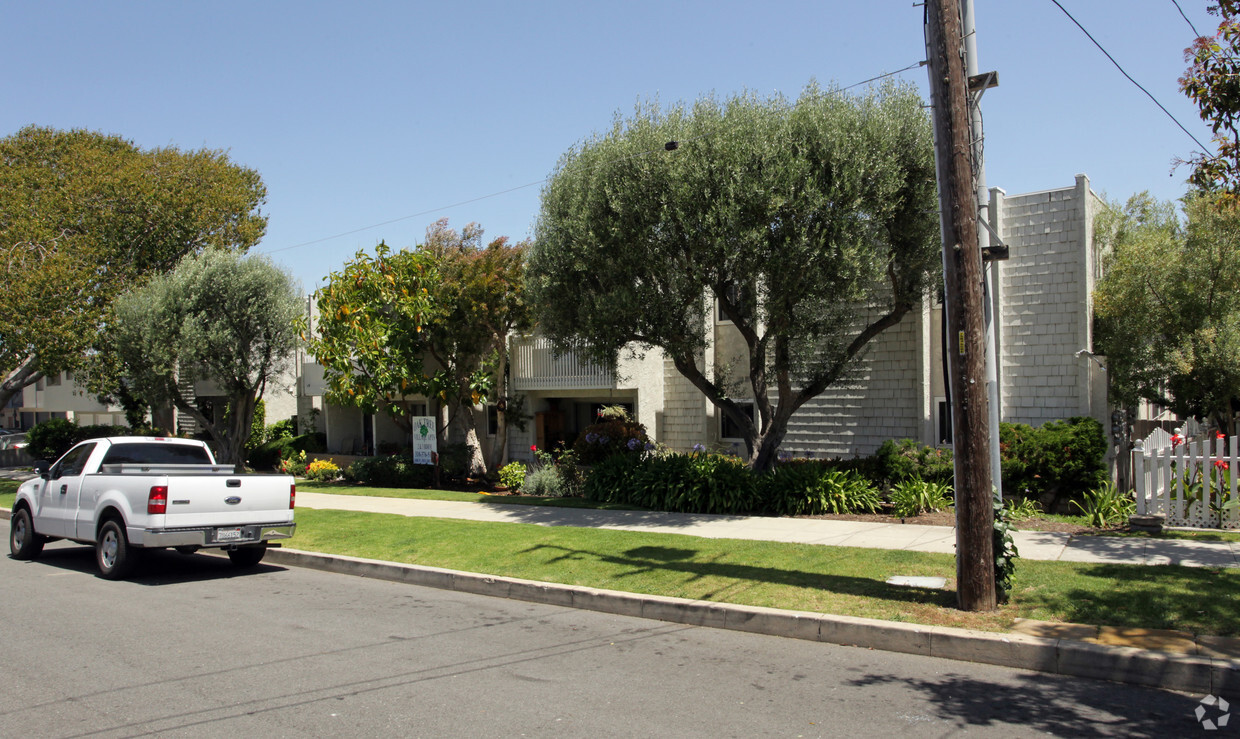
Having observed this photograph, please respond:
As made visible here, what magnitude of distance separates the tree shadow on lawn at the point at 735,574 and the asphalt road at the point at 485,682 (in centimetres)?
104

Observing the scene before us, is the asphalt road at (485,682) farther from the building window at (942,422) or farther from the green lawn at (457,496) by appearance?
the building window at (942,422)

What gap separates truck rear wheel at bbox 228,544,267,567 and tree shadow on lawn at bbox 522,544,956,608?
3678mm

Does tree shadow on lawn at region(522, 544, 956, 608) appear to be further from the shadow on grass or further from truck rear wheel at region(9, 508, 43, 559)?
truck rear wheel at region(9, 508, 43, 559)

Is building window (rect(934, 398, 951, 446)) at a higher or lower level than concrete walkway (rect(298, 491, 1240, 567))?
higher

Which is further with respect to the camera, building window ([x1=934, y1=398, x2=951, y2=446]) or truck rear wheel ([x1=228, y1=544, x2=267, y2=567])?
building window ([x1=934, y1=398, x2=951, y2=446])

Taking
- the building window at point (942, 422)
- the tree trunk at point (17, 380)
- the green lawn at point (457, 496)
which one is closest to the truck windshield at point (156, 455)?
the green lawn at point (457, 496)

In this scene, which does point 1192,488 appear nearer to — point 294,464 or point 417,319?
point 417,319

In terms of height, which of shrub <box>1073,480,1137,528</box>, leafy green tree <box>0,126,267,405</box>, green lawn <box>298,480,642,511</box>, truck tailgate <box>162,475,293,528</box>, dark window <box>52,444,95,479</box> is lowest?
green lawn <box>298,480,642,511</box>

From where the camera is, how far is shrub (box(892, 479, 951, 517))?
13.1m

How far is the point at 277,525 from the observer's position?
36.6ft

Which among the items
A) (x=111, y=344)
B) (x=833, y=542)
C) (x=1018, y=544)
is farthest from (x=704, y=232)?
(x=111, y=344)

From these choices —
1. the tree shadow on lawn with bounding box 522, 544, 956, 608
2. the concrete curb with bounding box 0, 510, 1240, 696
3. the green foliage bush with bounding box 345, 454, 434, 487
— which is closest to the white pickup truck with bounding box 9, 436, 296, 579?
the concrete curb with bounding box 0, 510, 1240, 696

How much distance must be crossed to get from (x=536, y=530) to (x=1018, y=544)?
6.36 m

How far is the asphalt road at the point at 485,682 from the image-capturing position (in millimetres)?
5371
